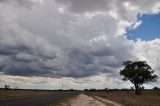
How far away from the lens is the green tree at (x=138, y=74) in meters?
106

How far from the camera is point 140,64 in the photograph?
108 metres

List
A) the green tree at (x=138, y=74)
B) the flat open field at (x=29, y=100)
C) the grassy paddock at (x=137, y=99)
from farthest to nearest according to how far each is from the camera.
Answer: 1. the green tree at (x=138, y=74)
2. the grassy paddock at (x=137, y=99)
3. the flat open field at (x=29, y=100)

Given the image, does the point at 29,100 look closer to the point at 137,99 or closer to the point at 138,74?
the point at 137,99

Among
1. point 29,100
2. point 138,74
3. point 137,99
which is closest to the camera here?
point 29,100

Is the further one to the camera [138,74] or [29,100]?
[138,74]

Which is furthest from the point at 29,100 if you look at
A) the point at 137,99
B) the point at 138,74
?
the point at 138,74

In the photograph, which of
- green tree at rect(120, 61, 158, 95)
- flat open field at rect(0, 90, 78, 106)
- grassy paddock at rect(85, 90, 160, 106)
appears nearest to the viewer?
flat open field at rect(0, 90, 78, 106)

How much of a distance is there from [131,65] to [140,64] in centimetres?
300

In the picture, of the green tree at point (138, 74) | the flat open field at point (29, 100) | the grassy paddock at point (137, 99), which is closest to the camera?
the flat open field at point (29, 100)

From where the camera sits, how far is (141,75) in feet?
349

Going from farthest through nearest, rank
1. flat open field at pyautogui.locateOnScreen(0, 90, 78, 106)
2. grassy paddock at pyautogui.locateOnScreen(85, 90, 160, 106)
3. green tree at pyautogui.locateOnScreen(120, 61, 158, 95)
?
green tree at pyautogui.locateOnScreen(120, 61, 158, 95)
grassy paddock at pyautogui.locateOnScreen(85, 90, 160, 106)
flat open field at pyautogui.locateOnScreen(0, 90, 78, 106)

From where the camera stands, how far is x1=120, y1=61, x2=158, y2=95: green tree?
106 meters

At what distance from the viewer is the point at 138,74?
10644 cm

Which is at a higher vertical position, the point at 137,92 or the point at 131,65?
the point at 131,65
